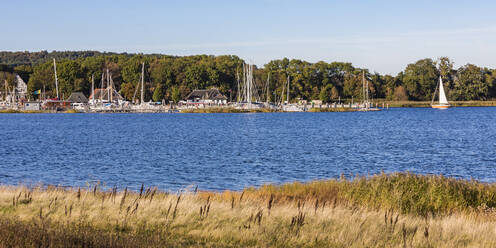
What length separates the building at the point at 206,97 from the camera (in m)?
157

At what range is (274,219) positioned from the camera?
13.4 meters

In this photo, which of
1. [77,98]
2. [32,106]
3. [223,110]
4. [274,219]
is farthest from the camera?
[77,98]

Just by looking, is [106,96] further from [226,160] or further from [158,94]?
[226,160]

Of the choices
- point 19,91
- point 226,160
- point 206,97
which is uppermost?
point 19,91

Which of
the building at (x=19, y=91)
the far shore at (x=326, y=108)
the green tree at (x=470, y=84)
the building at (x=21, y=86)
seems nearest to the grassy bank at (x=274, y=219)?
the far shore at (x=326, y=108)

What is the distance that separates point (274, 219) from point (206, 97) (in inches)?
5715

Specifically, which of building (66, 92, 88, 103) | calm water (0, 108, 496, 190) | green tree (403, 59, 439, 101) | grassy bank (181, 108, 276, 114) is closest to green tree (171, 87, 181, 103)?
grassy bank (181, 108, 276, 114)

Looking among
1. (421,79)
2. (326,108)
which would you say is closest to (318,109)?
(326,108)

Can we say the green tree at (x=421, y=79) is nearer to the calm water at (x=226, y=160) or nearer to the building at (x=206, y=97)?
the building at (x=206, y=97)

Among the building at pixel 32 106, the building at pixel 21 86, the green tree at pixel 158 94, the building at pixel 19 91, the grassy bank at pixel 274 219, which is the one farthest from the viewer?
the building at pixel 21 86

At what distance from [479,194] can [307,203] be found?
6000 millimetres

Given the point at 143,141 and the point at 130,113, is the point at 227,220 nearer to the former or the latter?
the point at 143,141

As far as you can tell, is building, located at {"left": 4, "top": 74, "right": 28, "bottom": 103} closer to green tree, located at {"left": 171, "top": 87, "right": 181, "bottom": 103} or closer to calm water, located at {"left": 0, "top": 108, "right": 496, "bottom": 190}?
green tree, located at {"left": 171, "top": 87, "right": 181, "bottom": 103}

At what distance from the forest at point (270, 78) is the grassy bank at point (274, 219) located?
137 metres
